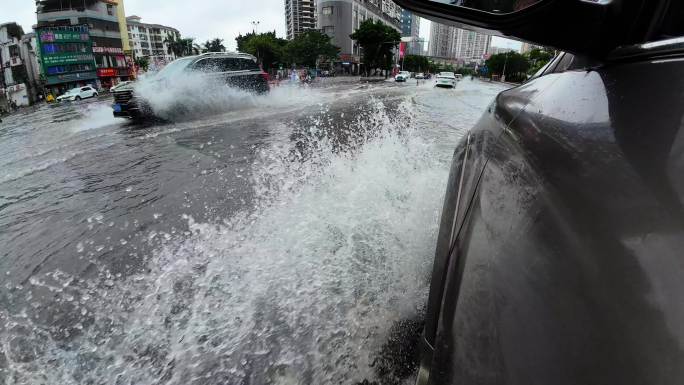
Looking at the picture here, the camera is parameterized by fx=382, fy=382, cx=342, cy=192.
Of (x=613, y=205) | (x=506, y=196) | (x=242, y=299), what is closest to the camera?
(x=613, y=205)

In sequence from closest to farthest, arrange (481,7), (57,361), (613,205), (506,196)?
(613,205) < (506,196) < (481,7) < (57,361)

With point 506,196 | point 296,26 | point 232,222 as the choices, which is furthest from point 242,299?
point 296,26

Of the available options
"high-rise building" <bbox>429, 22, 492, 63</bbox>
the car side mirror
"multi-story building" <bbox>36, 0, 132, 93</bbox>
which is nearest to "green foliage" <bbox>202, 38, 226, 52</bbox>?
"multi-story building" <bbox>36, 0, 132, 93</bbox>

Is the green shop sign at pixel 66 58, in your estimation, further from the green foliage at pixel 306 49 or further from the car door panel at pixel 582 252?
the car door panel at pixel 582 252

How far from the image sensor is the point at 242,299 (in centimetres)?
225

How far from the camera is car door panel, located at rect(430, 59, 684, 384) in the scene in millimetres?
499

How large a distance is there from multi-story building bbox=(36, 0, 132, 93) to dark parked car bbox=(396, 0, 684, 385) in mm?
60828

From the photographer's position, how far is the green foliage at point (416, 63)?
93250 mm

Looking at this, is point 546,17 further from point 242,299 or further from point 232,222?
point 232,222

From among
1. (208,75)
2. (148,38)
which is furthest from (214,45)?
(208,75)

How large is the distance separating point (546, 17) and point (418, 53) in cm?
10975

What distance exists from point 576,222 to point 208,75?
10765 millimetres

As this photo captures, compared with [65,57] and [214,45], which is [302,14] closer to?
[214,45]

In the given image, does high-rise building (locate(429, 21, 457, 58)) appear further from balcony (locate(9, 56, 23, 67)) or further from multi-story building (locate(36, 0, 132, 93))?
balcony (locate(9, 56, 23, 67))
